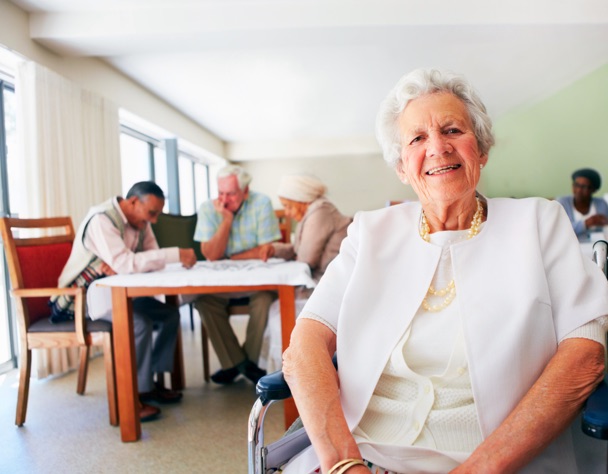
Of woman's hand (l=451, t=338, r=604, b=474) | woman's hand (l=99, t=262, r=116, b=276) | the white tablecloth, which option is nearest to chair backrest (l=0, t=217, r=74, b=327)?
woman's hand (l=99, t=262, r=116, b=276)

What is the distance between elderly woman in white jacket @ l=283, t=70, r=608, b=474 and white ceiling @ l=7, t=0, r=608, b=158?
1913mm

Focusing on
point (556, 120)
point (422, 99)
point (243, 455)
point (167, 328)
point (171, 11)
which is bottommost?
point (243, 455)

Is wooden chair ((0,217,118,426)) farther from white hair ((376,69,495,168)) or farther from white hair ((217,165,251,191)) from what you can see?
white hair ((376,69,495,168))

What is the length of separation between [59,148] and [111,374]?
2.20 m

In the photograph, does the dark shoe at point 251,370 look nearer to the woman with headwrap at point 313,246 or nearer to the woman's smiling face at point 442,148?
the woman with headwrap at point 313,246

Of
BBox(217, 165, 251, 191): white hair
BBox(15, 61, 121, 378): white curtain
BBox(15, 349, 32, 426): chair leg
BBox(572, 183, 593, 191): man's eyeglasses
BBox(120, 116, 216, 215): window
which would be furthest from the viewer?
BBox(120, 116, 216, 215): window

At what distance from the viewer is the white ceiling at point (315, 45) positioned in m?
3.75

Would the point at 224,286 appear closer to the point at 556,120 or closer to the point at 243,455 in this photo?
the point at 243,455

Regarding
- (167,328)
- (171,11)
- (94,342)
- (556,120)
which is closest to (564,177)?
(556,120)

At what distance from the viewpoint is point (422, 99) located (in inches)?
43.4

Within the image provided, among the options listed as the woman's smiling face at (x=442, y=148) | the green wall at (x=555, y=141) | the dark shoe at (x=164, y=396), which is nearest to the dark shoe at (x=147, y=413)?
the dark shoe at (x=164, y=396)

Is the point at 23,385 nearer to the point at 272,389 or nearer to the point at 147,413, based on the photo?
the point at 147,413

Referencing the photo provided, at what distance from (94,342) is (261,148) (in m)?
8.69

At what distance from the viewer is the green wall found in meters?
5.76
